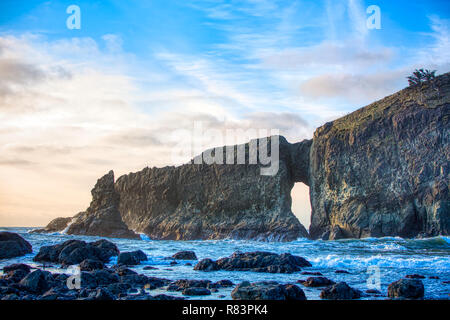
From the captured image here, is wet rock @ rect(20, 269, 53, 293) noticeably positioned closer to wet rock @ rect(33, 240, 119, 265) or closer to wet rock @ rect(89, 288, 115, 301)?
wet rock @ rect(89, 288, 115, 301)

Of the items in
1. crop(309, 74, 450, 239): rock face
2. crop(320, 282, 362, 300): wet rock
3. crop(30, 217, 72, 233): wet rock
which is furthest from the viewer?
crop(30, 217, 72, 233): wet rock

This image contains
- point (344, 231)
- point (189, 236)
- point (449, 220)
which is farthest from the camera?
point (189, 236)

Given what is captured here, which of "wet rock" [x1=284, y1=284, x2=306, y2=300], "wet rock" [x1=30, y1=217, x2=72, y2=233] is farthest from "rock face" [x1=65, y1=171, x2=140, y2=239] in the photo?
"wet rock" [x1=284, y1=284, x2=306, y2=300]

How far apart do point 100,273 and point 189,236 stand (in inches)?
2227

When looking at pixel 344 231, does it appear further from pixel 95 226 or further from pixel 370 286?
pixel 370 286

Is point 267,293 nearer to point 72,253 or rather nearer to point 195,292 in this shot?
point 195,292

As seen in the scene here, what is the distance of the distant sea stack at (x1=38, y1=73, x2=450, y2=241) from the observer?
165 ft

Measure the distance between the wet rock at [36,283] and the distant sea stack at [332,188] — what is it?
146 feet

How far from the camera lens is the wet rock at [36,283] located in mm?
12070

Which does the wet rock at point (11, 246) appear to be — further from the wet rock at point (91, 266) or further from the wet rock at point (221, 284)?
the wet rock at point (221, 284)

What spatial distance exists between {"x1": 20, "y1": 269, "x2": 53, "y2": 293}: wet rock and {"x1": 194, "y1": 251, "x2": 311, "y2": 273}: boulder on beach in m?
7.66

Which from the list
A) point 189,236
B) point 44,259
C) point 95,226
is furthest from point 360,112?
point 44,259

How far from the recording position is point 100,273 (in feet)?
46.3
